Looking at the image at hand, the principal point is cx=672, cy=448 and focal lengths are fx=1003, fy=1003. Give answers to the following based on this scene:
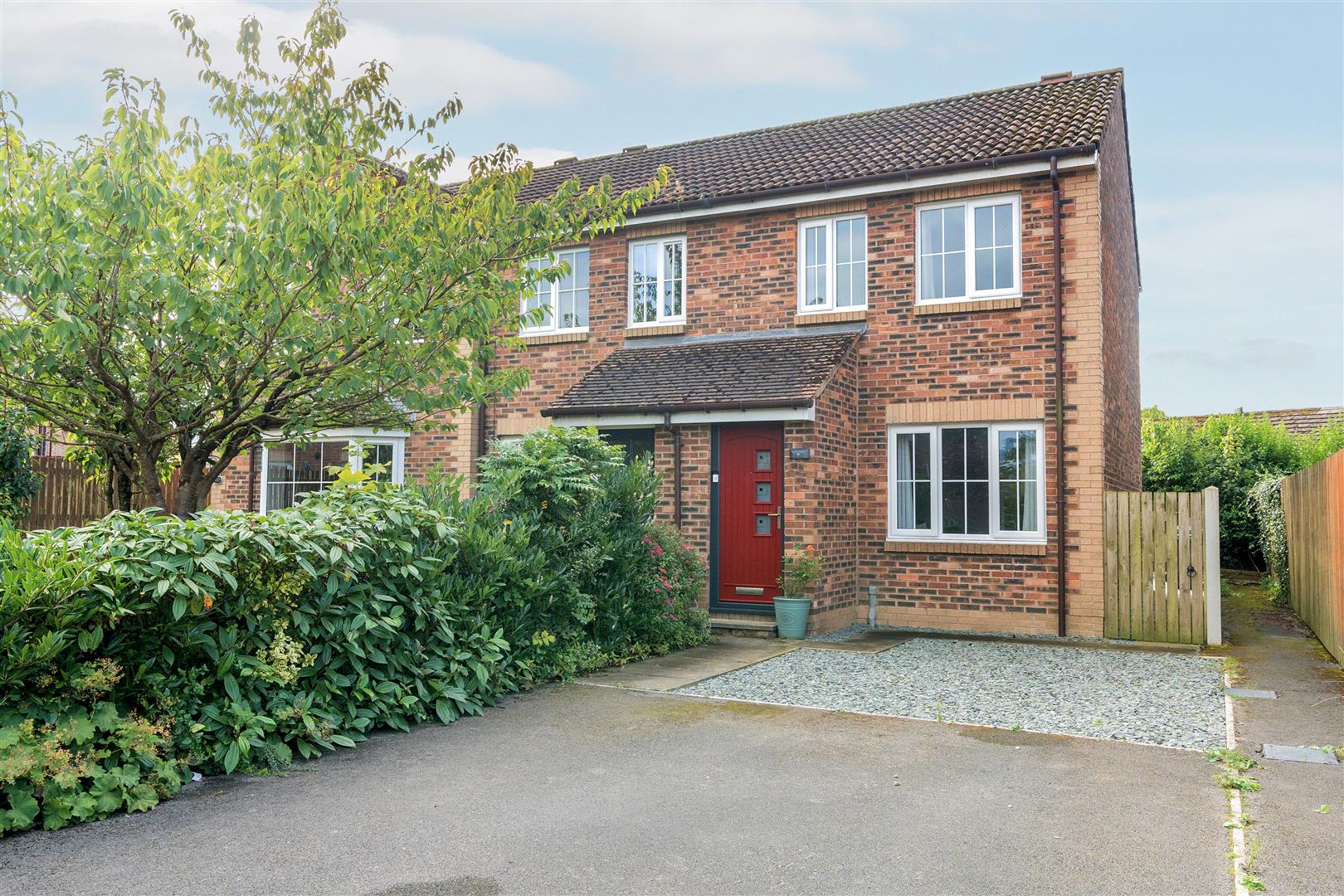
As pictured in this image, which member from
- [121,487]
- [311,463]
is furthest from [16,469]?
[121,487]

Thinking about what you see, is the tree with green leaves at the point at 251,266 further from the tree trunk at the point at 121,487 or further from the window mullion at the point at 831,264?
the window mullion at the point at 831,264

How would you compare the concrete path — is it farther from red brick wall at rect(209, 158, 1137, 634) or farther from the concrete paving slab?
the concrete paving slab

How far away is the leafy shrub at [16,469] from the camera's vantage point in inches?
500

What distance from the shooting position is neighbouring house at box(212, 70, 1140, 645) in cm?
1212

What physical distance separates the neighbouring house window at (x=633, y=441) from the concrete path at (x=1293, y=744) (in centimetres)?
724

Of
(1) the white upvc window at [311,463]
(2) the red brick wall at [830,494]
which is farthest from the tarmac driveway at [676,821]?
(1) the white upvc window at [311,463]

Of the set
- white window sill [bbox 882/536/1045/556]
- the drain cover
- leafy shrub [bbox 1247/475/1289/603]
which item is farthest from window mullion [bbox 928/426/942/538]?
leafy shrub [bbox 1247/475/1289/603]

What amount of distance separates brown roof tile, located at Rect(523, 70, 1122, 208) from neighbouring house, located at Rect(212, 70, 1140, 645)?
7 centimetres

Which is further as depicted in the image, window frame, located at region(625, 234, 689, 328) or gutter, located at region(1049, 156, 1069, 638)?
window frame, located at region(625, 234, 689, 328)

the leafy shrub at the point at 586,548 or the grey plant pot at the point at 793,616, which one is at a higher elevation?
the leafy shrub at the point at 586,548

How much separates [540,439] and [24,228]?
455 centimetres

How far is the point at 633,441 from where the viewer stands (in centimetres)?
1348

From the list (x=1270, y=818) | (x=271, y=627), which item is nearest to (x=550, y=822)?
(x=271, y=627)

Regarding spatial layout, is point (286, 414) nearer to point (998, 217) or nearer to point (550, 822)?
point (550, 822)
